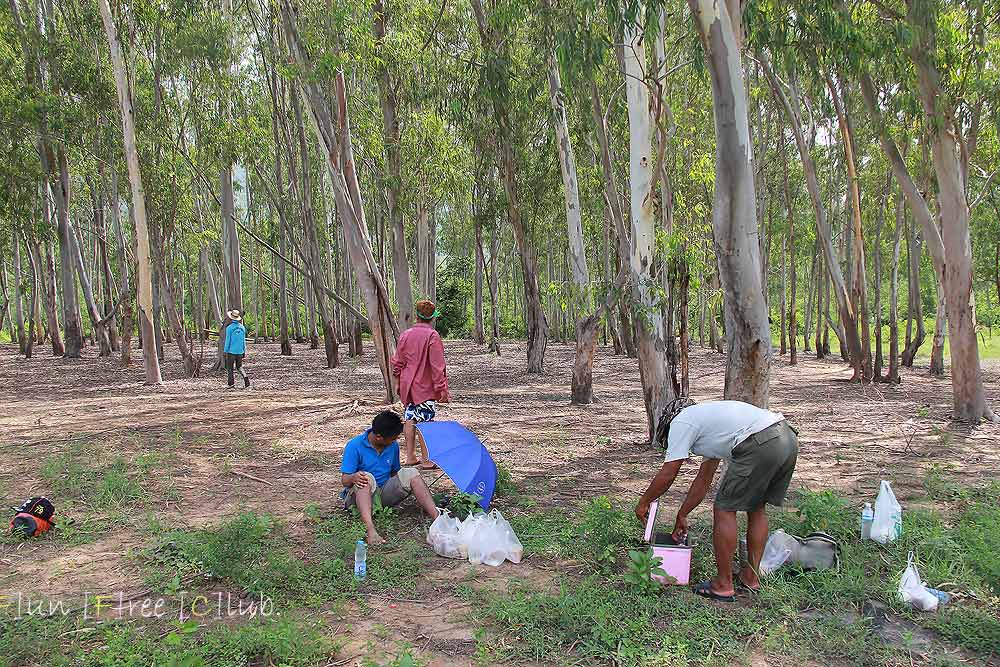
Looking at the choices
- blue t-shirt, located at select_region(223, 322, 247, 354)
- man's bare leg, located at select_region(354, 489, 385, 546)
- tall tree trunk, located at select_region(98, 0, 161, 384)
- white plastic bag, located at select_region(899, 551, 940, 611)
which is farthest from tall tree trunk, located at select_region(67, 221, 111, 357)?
white plastic bag, located at select_region(899, 551, 940, 611)

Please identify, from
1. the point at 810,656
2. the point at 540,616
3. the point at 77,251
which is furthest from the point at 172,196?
the point at 810,656

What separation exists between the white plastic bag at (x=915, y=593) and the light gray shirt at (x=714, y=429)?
1006mm

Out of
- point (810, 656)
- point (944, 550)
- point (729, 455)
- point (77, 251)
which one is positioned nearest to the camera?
point (810, 656)

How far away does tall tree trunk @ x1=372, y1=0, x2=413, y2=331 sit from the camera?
12.6 m

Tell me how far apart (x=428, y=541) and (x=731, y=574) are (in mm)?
1875

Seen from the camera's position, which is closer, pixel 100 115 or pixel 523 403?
pixel 523 403

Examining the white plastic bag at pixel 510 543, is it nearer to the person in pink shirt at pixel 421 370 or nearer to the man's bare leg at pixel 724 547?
the man's bare leg at pixel 724 547

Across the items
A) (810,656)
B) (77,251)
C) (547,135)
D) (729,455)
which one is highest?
(547,135)

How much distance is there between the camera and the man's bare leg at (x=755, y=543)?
3812 mm

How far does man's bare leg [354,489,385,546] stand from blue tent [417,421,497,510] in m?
0.51

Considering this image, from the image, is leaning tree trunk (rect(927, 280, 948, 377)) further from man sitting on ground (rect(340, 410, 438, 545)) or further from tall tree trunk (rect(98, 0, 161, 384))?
tall tree trunk (rect(98, 0, 161, 384))

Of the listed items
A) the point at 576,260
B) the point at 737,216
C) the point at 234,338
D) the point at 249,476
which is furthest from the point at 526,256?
the point at 737,216

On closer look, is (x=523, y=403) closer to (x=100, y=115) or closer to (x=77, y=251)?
(x=100, y=115)

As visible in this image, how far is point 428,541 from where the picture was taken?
179 inches
